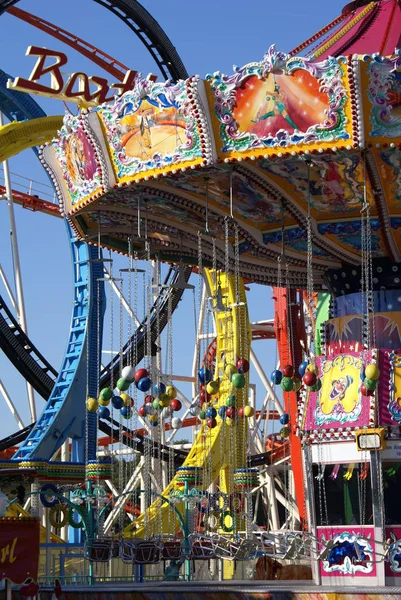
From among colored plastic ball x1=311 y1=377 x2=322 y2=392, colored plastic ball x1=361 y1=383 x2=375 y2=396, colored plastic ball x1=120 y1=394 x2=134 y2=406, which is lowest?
colored plastic ball x1=361 y1=383 x2=375 y2=396

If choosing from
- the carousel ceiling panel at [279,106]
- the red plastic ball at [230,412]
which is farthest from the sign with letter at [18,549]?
the red plastic ball at [230,412]

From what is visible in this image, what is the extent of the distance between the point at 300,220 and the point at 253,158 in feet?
9.54

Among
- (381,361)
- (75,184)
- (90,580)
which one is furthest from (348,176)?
(90,580)

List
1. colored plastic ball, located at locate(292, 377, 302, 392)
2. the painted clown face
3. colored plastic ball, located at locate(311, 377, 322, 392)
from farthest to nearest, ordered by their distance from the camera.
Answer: colored plastic ball, located at locate(292, 377, 302, 392) → the painted clown face → colored plastic ball, located at locate(311, 377, 322, 392)

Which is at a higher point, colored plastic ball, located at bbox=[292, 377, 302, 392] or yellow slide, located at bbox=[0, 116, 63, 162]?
yellow slide, located at bbox=[0, 116, 63, 162]

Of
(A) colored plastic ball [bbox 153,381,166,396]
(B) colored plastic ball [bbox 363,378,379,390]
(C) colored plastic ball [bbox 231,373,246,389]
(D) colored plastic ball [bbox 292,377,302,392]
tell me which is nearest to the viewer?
(B) colored plastic ball [bbox 363,378,379,390]

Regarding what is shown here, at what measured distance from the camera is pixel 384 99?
49.5 feet

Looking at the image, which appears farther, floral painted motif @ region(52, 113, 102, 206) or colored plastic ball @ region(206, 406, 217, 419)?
colored plastic ball @ region(206, 406, 217, 419)

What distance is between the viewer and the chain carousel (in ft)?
50.6

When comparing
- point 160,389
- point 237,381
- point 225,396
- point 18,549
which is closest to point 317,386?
point 237,381

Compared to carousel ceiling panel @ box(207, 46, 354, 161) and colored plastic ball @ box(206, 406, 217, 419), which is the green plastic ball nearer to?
colored plastic ball @ box(206, 406, 217, 419)

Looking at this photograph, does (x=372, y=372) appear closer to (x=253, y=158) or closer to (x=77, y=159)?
(x=253, y=158)

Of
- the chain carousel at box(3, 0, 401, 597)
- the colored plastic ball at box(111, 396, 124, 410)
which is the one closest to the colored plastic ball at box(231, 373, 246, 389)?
the chain carousel at box(3, 0, 401, 597)

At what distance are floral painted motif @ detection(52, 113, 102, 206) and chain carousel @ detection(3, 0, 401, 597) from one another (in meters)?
0.04
